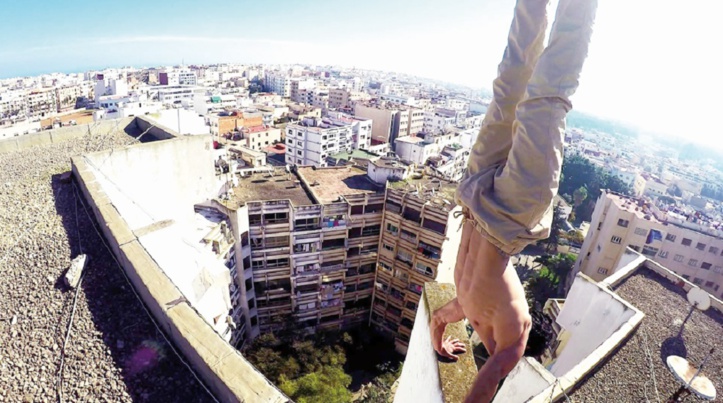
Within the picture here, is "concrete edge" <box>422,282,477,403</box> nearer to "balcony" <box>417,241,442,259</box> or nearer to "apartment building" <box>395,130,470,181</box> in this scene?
"balcony" <box>417,241,442,259</box>

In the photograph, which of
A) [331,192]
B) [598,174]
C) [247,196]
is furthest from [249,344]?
[598,174]

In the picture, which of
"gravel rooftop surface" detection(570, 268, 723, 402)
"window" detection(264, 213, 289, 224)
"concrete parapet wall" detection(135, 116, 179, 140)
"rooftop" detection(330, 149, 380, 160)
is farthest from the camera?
"rooftop" detection(330, 149, 380, 160)

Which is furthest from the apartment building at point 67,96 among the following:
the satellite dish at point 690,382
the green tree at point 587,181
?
the satellite dish at point 690,382

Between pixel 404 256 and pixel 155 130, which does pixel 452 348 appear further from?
pixel 404 256

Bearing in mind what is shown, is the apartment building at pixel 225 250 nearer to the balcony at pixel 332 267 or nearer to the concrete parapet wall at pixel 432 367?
the balcony at pixel 332 267

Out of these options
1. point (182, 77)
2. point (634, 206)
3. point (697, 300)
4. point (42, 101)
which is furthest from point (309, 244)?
point (182, 77)

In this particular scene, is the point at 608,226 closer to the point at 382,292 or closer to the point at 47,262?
the point at 382,292

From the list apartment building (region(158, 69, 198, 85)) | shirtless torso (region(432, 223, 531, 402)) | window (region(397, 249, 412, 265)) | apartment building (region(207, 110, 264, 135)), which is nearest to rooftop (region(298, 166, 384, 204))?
window (region(397, 249, 412, 265))
